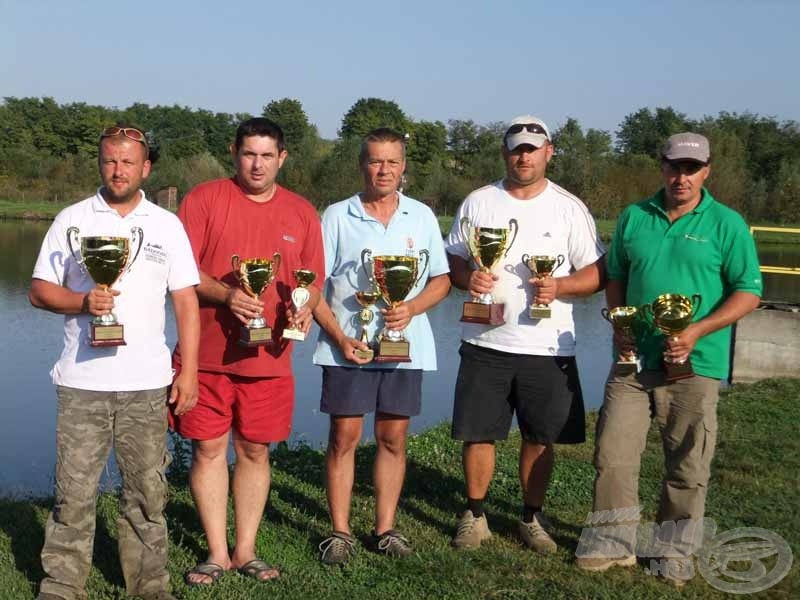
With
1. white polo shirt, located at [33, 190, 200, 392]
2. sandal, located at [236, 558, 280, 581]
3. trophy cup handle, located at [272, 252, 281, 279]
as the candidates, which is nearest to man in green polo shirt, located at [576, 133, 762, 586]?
sandal, located at [236, 558, 280, 581]

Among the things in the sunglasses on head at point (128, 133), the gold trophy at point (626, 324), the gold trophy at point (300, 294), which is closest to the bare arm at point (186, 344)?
the gold trophy at point (300, 294)

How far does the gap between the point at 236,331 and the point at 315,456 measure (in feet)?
8.71

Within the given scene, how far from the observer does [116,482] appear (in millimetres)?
7051

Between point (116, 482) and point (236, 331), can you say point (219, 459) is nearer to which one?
point (236, 331)

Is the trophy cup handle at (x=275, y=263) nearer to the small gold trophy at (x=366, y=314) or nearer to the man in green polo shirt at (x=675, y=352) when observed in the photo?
the small gold trophy at (x=366, y=314)

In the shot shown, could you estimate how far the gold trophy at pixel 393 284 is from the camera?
14.0 feet

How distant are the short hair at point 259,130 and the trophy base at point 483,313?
3.84 ft

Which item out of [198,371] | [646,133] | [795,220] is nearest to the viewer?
[198,371]

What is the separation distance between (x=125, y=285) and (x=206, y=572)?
1288 millimetres

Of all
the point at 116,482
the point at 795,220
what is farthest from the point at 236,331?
the point at 795,220

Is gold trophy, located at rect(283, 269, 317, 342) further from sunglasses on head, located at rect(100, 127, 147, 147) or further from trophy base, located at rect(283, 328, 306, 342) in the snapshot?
sunglasses on head, located at rect(100, 127, 147, 147)

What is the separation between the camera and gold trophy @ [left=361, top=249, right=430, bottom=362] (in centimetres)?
426

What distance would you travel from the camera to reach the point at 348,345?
14.2 feet

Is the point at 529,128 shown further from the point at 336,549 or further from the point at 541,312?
the point at 336,549
